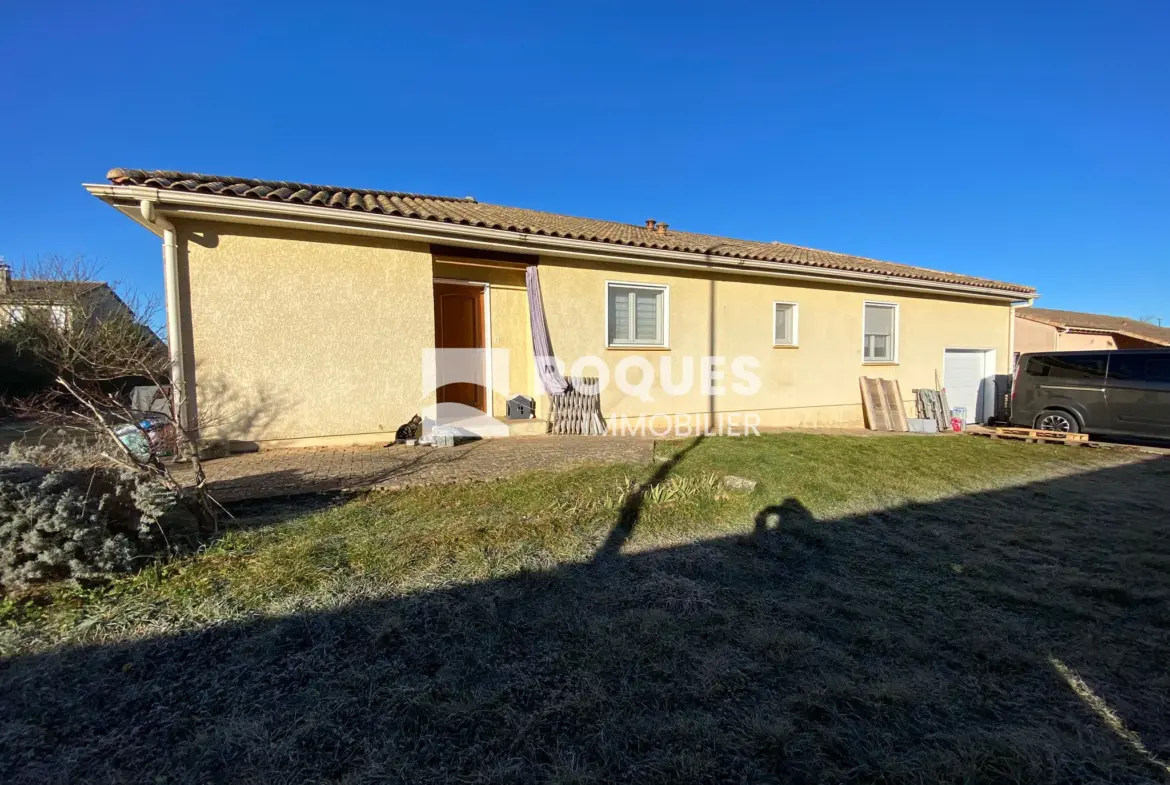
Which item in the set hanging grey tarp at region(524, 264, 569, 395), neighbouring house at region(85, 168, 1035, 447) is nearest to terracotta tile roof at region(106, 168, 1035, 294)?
neighbouring house at region(85, 168, 1035, 447)

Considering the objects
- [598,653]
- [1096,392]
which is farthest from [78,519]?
[1096,392]

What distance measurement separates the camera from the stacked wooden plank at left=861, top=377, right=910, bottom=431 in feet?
37.0

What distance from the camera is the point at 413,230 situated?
270 inches

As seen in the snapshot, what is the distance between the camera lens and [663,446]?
24.8ft

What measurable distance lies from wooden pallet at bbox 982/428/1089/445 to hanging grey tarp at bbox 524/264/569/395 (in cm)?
922

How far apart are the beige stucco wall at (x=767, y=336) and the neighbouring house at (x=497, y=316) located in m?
0.04

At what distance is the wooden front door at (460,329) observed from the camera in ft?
28.0

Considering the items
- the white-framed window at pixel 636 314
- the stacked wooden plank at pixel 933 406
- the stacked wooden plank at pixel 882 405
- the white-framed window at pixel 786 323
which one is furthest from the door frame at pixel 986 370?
the white-framed window at pixel 636 314

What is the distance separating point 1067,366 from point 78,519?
1431 centimetres

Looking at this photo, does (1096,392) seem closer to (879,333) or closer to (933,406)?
(933,406)

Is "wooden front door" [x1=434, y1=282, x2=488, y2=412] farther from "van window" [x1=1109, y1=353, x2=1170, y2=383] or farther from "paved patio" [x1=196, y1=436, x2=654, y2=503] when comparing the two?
"van window" [x1=1109, y1=353, x2=1170, y2=383]

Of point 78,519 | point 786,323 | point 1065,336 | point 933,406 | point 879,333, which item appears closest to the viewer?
point 78,519

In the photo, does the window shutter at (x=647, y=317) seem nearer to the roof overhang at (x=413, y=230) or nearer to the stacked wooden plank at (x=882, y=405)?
the roof overhang at (x=413, y=230)

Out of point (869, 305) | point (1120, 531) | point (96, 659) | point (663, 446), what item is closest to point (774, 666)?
point (96, 659)
